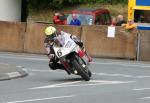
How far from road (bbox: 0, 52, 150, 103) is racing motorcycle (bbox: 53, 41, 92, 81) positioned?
273 millimetres

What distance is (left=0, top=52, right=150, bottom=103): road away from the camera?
14.2 metres

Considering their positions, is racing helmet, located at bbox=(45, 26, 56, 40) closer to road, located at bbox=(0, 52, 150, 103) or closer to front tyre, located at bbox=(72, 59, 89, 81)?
front tyre, located at bbox=(72, 59, 89, 81)

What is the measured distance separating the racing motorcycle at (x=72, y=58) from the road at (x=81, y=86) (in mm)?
273

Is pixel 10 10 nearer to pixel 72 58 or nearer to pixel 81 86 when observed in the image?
pixel 72 58

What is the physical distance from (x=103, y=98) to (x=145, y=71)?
26.1 ft

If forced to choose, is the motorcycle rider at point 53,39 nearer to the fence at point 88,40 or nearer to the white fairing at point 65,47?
the white fairing at point 65,47

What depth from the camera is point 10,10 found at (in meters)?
39.0

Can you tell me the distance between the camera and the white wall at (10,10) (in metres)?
38.8

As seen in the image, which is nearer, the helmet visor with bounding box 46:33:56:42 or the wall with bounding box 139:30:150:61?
the helmet visor with bounding box 46:33:56:42

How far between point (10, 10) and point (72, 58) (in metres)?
21.2

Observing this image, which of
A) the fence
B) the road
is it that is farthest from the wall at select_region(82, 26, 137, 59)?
the road

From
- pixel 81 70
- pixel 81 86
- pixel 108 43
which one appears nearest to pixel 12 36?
pixel 108 43

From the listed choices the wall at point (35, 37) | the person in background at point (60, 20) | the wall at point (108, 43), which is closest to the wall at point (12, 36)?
the wall at point (35, 37)

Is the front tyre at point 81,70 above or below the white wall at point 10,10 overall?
below
